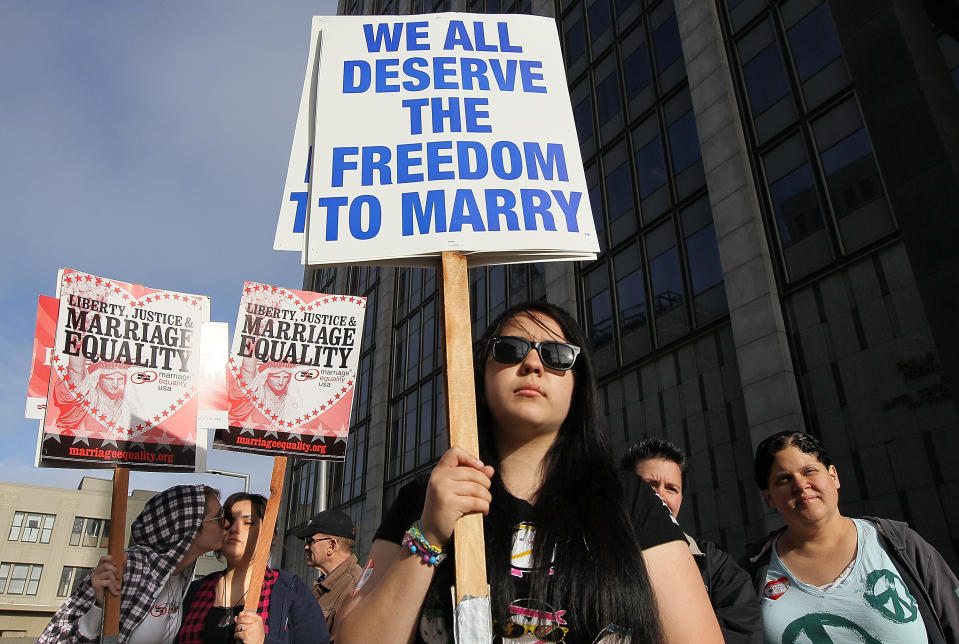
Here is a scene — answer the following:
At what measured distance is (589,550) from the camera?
1639 millimetres

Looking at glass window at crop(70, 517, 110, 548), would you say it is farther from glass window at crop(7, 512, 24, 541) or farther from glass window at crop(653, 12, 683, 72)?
glass window at crop(653, 12, 683, 72)

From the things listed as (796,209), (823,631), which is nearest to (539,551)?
(823,631)

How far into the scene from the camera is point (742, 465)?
13.1m

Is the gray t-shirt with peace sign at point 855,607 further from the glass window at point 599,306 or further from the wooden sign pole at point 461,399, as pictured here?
the glass window at point 599,306

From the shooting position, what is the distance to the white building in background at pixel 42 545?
52125mm

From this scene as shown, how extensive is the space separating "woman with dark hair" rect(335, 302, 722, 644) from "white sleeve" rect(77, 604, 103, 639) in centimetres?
341

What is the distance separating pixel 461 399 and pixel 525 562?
0.45m

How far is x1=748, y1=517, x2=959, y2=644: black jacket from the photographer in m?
2.89

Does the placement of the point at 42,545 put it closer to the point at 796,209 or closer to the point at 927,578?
the point at 796,209

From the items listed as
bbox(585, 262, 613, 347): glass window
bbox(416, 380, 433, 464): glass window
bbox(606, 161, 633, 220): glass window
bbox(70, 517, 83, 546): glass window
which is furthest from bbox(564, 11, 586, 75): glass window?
bbox(70, 517, 83, 546): glass window

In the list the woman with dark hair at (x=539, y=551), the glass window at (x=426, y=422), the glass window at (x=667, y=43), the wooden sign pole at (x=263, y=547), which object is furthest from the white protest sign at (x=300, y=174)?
the glass window at (x=426, y=422)

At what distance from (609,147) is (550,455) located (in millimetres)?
18173

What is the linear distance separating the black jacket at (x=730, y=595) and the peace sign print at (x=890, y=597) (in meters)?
0.48

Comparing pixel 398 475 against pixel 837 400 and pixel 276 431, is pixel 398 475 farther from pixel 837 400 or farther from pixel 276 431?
pixel 276 431
